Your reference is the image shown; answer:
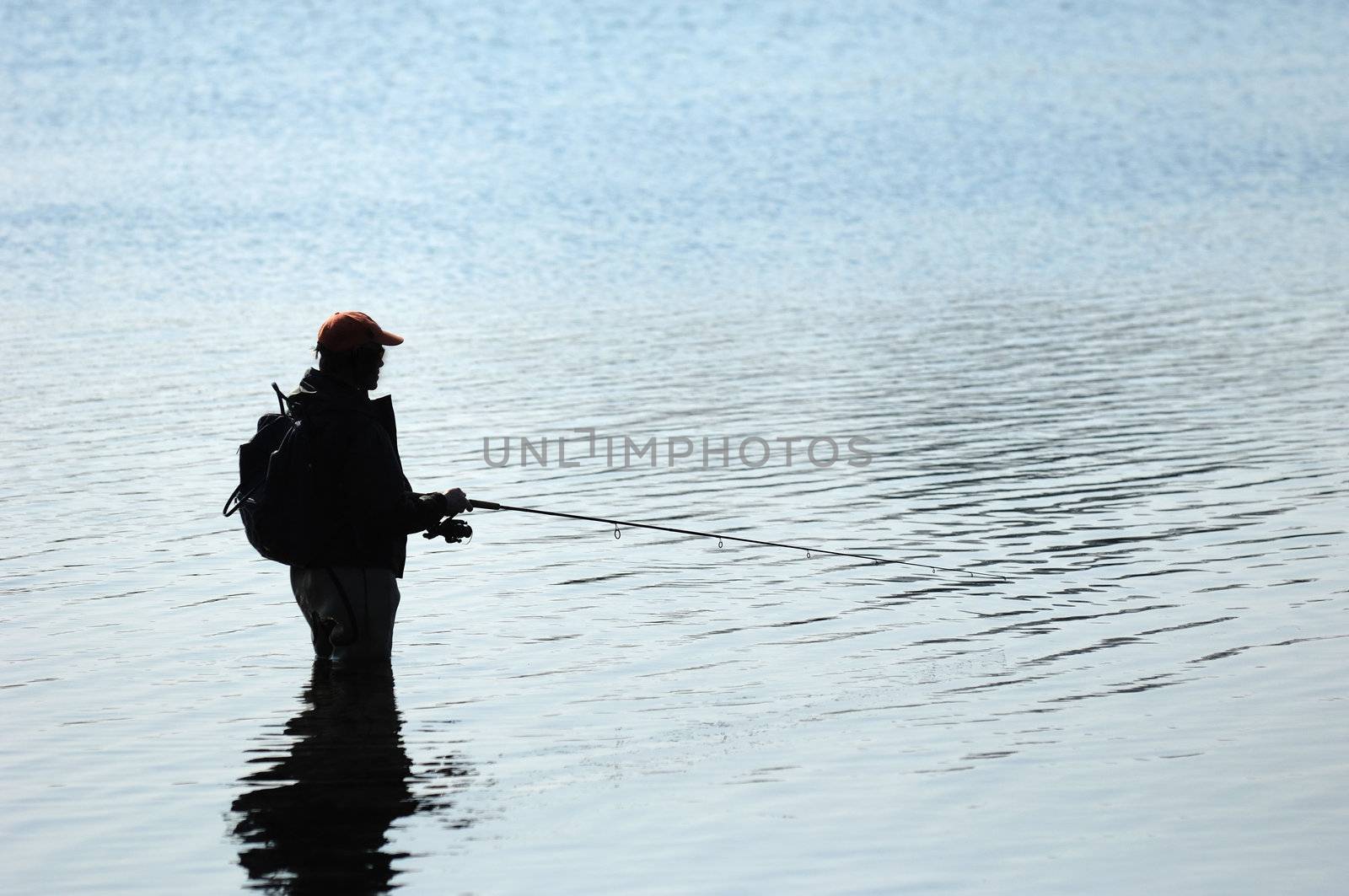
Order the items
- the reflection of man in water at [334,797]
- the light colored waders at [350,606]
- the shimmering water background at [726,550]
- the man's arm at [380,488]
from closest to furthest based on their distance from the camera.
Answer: the reflection of man in water at [334,797] < the shimmering water background at [726,550] < the man's arm at [380,488] < the light colored waders at [350,606]

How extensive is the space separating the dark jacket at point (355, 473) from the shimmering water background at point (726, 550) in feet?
2.91

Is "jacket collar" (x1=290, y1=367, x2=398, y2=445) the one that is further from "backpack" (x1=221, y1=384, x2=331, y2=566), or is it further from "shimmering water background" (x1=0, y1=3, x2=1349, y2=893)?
"shimmering water background" (x1=0, y1=3, x2=1349, y2=893)

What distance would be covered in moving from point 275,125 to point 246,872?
54.5m

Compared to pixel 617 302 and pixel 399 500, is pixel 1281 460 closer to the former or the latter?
pixel 399 500

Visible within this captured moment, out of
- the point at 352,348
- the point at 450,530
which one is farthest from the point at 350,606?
the point at 352,348

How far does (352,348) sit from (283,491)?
65 cm

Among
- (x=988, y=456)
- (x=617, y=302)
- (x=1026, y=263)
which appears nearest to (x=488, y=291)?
(x=617, y=302)

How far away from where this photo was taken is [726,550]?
11.5 meters

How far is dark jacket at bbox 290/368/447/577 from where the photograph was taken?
7332 mm

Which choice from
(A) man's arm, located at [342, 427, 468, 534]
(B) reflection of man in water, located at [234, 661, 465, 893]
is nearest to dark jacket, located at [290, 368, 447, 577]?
(A) man's arm, located at [342, 427, 468, 534]

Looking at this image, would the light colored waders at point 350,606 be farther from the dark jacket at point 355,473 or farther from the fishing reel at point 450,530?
the fishing reel at point 450,530

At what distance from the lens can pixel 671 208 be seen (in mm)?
41969

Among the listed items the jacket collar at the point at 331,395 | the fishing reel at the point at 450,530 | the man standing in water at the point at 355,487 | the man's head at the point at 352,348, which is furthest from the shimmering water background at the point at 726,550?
the man's head at the point at 352,348

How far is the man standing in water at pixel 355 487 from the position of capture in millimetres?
7344
